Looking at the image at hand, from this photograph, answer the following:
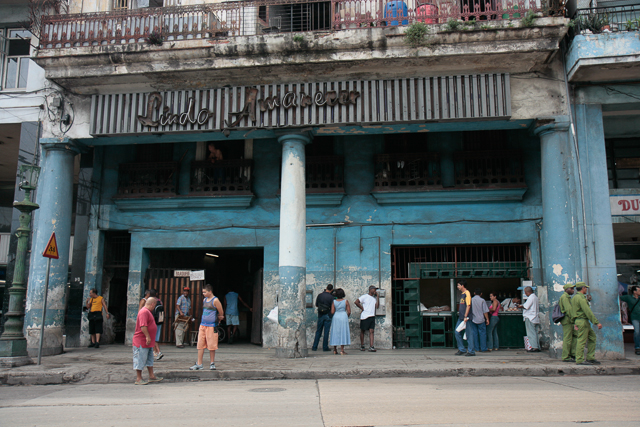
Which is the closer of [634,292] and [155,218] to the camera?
[634,292]

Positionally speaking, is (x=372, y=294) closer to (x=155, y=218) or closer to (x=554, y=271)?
(x=554, y=271)

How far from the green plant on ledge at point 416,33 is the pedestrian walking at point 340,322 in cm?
600

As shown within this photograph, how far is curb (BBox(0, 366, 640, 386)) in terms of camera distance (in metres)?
8.98

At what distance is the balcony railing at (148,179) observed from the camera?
14453mm

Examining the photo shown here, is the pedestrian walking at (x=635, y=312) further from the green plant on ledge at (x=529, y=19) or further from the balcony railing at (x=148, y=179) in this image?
the balcony railing at (x=148, y=179)

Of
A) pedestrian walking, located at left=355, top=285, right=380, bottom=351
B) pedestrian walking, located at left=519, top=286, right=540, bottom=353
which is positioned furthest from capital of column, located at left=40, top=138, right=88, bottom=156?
pedestrian walking, located at left=519, top=286, right=540, bottom=353

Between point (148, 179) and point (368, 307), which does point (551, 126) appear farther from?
point (148, 179)

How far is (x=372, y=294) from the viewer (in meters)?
12.7

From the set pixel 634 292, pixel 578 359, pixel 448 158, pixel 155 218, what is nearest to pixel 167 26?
pixel 155 218

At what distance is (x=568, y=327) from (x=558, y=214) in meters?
2.47

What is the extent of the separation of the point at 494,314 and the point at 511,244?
1924 millimetres

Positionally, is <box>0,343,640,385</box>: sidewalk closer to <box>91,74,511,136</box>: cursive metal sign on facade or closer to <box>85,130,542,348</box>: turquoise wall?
<box>85,130,542,348</box>: turquoise wall

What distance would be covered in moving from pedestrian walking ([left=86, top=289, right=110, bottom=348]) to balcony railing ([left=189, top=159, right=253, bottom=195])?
12.5ft

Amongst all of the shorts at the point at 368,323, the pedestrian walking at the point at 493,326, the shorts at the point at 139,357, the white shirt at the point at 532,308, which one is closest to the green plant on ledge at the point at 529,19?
the white shirt at the point at 532,308
